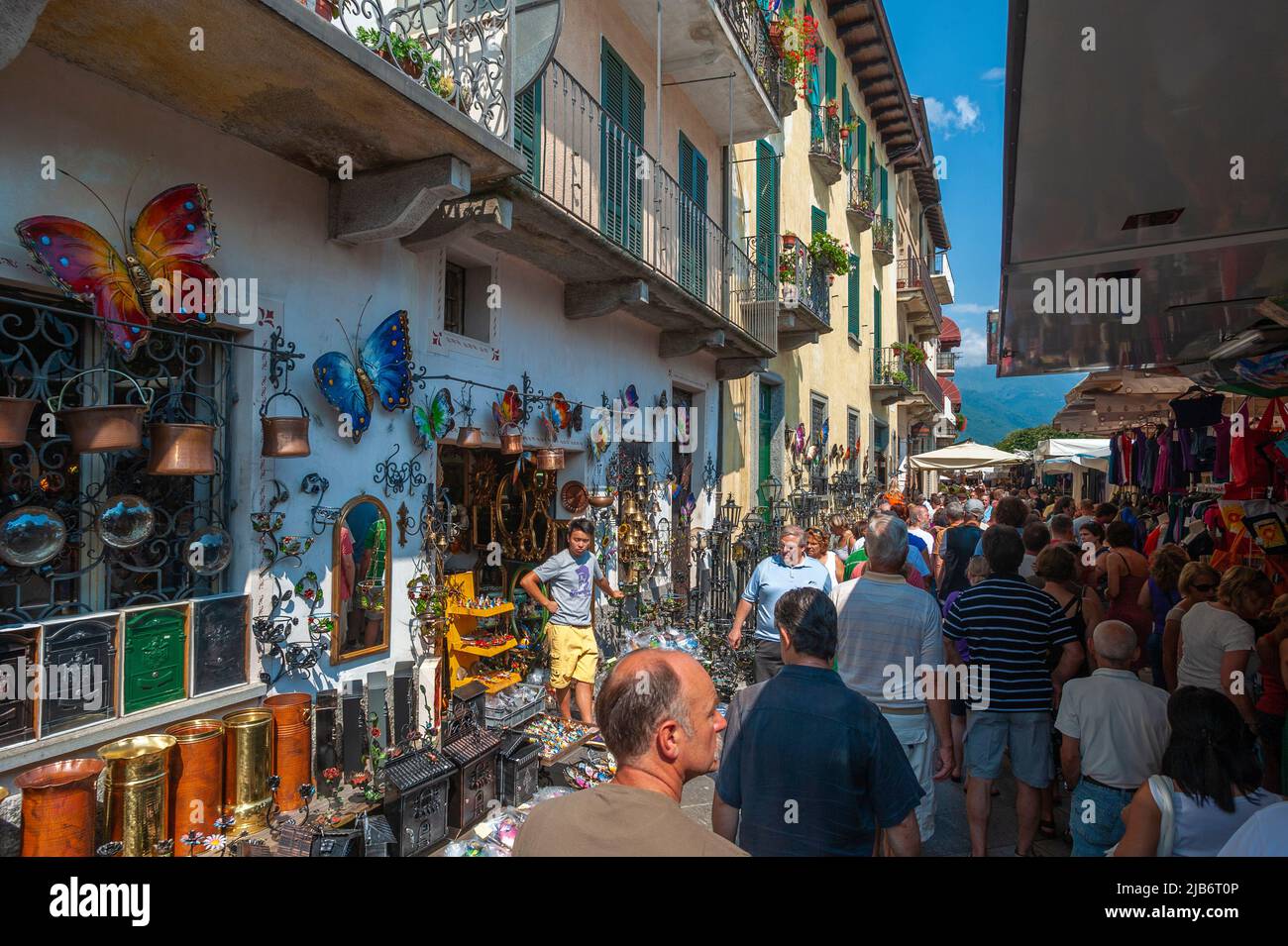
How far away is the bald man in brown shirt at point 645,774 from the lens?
1658 mm

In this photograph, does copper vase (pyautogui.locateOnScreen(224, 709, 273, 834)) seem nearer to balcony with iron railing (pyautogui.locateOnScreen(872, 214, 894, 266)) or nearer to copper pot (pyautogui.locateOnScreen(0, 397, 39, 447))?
copper pot (pyautogui.locateOnScreen(0, 397, 39, 447))

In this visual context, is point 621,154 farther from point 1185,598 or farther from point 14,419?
point 1185,598

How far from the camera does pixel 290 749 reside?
436cm

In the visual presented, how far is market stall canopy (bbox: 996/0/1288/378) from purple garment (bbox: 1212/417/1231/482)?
38.3 inches

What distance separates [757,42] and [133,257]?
898 cm

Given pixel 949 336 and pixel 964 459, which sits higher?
pixel 949 336

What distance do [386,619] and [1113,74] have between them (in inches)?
203

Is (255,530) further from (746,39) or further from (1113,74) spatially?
(746,39)

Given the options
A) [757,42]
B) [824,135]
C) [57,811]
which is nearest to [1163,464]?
[757,42]

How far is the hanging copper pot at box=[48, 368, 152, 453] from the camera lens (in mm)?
3346

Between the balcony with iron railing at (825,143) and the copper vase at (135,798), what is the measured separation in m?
14.6

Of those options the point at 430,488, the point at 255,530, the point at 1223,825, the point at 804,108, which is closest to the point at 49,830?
the point at 255,530

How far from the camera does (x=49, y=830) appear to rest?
3.20m

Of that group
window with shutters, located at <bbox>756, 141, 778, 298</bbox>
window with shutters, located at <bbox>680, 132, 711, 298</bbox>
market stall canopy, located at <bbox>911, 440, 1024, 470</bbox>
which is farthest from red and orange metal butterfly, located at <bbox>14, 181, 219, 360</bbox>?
market stall canopy, located at <bbox>911, 440, 1024, 470</bbox>
